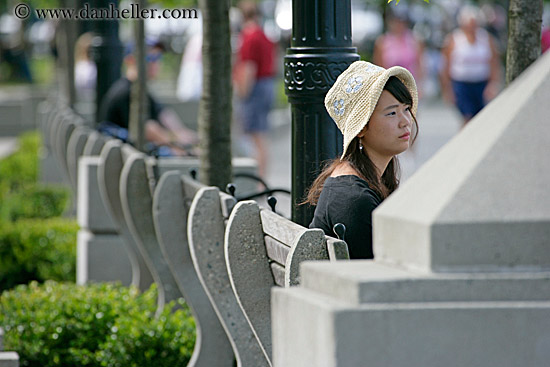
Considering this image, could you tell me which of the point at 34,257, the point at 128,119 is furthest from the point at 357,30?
the point at 34,257

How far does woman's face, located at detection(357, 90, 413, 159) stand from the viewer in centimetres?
436

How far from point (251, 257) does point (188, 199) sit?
1.32 m

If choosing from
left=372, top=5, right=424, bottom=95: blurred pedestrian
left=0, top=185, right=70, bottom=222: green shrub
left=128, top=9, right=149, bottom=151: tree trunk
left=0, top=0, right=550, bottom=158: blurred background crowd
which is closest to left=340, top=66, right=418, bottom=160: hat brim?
left=0, top=0, right=550, bottom=158: blurred background crowd

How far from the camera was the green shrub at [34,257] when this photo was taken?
8.73 metres

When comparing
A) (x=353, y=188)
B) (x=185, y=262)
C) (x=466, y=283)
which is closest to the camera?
(x=466, y=283)

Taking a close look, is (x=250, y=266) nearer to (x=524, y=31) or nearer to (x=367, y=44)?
(x=524, y=31)

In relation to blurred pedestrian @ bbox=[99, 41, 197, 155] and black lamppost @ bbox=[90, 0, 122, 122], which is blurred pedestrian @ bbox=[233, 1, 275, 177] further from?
blurred pedestrian @ bbox=[99, 41, 197, 155]

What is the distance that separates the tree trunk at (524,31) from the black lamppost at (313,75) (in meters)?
0.68

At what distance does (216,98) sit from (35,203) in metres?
5.86

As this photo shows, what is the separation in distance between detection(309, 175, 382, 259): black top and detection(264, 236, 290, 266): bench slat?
10.2 inches

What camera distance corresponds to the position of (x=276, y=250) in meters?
3.87

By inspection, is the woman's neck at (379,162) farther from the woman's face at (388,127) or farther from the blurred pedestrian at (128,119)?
the blurred pedestrian at (128,119)

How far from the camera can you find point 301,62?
4.87 m

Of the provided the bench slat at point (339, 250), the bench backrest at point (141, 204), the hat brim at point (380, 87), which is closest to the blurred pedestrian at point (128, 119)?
the bench backrest at point (141, 204)
